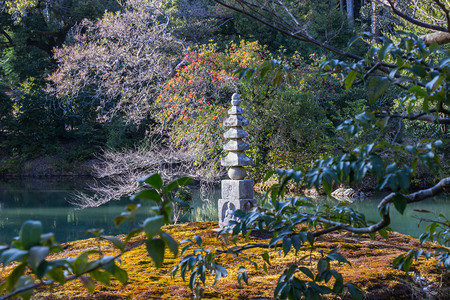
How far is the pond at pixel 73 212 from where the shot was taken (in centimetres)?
718

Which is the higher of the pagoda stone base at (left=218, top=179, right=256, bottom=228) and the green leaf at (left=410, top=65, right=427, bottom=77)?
the green leaf at (left=410, top=65, right=427, bottom=77)

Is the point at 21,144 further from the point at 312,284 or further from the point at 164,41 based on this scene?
the point at 312,284

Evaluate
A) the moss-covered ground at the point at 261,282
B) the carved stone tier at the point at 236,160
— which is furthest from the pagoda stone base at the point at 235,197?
the moss-covered ground at the point at 261,282

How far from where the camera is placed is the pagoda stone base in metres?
4.13

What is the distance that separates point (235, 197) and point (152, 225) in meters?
3.48

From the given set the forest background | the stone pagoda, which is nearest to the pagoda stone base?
the stone pagoda

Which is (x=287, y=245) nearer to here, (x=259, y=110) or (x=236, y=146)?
(x=236, y=146)

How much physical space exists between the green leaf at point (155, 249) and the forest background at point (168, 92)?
3.11 metres

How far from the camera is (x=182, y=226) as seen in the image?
457cm

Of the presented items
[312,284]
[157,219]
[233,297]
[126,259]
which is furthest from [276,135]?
[157,219]

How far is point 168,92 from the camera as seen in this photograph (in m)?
9.12

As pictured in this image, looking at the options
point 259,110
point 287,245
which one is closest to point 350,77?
point 287,245

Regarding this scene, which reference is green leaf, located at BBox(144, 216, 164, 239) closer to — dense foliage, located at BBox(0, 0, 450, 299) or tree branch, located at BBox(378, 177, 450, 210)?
dense foliage, located at BBox(0, 0, 450, 299)

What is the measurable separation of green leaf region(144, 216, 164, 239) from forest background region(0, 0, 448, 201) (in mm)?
3149
